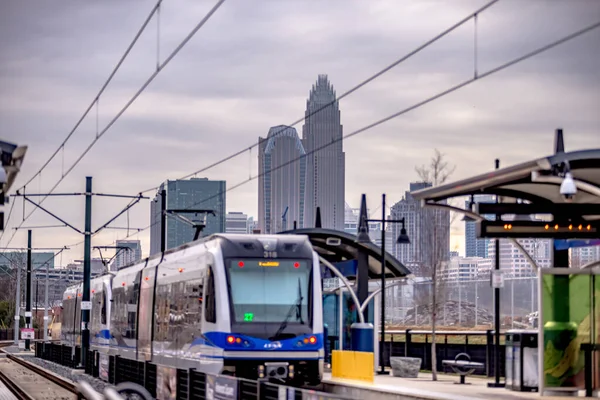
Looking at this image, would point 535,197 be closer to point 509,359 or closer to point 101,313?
point 509,359

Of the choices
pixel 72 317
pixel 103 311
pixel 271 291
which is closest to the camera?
pixel 271 291

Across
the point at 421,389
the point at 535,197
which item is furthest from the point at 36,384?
the point at 535,197

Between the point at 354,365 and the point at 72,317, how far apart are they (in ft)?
102


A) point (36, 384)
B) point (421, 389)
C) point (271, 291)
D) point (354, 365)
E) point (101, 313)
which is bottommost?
point (36, 384)

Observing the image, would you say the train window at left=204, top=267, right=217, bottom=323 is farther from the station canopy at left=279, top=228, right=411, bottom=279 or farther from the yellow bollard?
the station canopy at left=279, top=228, right=411, bottom=279

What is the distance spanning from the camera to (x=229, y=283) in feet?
82.7

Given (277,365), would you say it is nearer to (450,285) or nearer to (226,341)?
(226,341)

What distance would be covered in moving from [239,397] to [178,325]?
11133 millimetres

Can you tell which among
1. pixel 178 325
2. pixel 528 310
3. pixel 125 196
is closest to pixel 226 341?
pixel 178 325

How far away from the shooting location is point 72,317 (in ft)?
196

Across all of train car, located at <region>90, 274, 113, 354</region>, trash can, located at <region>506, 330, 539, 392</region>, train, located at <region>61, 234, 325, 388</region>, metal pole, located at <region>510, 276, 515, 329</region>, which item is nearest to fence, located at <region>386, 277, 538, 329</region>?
metal pole, located at <region>510, 276, 515, 329</region>

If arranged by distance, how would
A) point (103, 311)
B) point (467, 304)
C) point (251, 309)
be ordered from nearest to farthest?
point (251, 309) < point (103, 311) < point (467, 304)

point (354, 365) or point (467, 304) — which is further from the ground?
point (467, 304)

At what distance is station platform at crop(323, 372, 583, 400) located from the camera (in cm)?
2364
